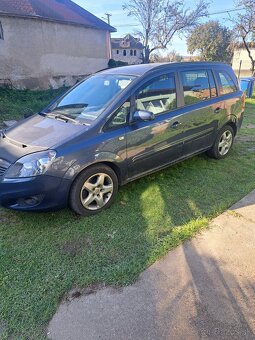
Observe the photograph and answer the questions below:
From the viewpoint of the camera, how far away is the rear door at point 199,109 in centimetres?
406

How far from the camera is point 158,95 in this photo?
374 cm

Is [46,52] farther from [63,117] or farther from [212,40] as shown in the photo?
[212,40]

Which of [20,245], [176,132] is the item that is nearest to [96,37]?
[176,132]

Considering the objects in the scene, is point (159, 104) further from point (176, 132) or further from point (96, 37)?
point (96, 37)

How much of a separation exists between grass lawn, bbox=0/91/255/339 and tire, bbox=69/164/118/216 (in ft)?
0.44

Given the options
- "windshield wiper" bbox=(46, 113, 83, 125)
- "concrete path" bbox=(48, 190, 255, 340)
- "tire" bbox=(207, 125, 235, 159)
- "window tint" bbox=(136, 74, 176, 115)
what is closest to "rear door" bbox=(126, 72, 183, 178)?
"window tint" bbox=(136, 74, 176, 115)

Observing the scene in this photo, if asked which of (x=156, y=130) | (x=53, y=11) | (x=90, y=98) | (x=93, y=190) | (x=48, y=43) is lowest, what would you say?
(x=93, y=190)

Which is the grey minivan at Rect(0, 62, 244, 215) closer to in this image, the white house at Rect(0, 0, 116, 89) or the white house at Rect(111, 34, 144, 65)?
the white house at Rect(0, 0, 116, 89)

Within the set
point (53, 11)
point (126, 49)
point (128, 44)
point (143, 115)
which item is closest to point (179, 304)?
point (143, 115)

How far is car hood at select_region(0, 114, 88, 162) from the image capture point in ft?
9.71

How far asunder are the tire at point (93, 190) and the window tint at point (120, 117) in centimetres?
51

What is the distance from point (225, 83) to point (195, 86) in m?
0.88

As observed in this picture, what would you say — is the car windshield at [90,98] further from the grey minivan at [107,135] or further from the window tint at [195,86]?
the window tint at [195,86]

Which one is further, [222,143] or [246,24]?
[246,24]
